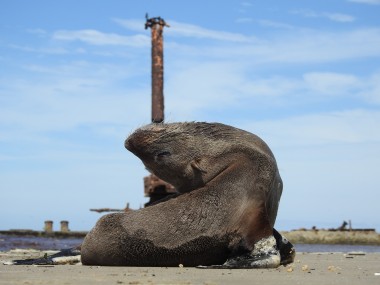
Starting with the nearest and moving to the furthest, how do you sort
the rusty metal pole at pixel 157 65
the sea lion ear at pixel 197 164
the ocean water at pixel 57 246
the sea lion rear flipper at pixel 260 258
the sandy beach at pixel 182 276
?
the sandy beach at pixel 182 276, the sea lion rear flipper at pixel 260 258, the sea lion ear at pixel 197 164, the ocean water at pixel 57 246, the rusty metal pole at pixel 157 65

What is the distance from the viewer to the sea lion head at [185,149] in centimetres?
848

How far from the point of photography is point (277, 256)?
25.9 ft

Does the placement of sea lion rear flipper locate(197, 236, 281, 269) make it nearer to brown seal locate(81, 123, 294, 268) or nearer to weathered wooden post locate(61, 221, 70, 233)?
brown seal locate(81, 123, 294, 268)

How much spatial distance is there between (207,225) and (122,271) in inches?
51.1

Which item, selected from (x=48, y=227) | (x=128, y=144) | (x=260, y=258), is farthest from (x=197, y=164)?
(x=48, y=227)

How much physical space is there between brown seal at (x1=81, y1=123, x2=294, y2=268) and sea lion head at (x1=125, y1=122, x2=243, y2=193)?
1 cm

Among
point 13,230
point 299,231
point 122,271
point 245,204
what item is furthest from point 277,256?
point 13,230

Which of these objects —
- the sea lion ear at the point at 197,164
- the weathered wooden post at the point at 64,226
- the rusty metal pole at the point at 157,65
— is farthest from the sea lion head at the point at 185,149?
the weathered wooden post at the point at 64,226

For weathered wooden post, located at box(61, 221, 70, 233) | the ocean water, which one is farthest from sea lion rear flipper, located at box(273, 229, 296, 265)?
weathered wooden post, located at box(61, 221, 70, 233)

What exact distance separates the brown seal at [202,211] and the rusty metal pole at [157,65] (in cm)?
3029

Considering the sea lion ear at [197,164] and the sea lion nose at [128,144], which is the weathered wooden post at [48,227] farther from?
the sea lion ear at [197,164]

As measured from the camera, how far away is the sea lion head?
8.48 meters

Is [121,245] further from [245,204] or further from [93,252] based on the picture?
[245,204]

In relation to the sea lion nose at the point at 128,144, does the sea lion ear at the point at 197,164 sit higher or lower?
lower
